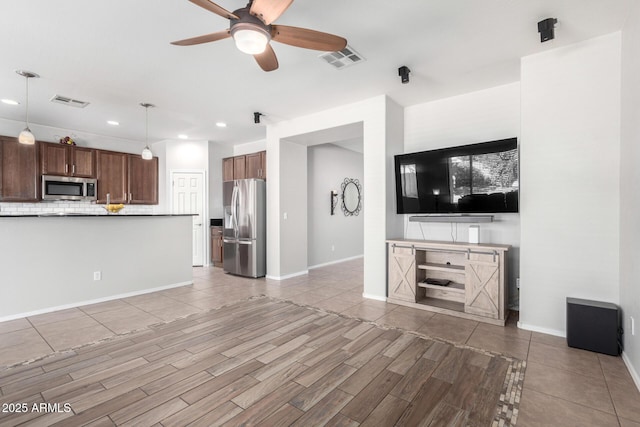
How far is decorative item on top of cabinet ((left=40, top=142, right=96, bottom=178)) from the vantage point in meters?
5.62

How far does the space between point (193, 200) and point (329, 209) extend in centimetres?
312

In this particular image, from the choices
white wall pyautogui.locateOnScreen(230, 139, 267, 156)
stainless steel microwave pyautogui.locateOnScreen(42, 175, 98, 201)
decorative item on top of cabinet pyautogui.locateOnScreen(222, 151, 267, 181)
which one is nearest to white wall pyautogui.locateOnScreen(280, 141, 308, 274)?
decorative item on top of cabinet pyautogui.locateOnScreen(222, 151, 267, 181)

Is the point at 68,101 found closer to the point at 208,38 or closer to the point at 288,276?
the point at 208,38

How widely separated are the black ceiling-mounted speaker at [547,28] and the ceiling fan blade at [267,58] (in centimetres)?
224

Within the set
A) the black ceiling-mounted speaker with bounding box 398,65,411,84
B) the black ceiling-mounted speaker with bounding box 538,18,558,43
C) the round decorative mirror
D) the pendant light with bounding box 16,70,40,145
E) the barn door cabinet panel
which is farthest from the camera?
the round decorative mirror

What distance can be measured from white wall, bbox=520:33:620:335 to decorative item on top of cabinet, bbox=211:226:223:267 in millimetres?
5674

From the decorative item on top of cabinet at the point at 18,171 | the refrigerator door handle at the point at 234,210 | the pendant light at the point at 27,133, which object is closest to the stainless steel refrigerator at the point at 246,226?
the refrigerator door handle at the point at 234,210

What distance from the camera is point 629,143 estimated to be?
2461 millimetres

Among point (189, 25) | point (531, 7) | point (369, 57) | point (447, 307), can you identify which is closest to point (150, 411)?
point (189, 25)

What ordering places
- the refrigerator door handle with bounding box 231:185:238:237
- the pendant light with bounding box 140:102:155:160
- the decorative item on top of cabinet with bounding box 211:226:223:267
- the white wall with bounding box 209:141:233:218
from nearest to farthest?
1. the pendant light with bounding box 140:102:155:160
2. the refrigerator door handle with bounding box 231:185:238:237
3. the decorative item on top of cabinet with bounding box 211:226:223:267
4. the white wall with bounding box 209:141:233:218

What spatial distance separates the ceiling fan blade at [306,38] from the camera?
2.17m

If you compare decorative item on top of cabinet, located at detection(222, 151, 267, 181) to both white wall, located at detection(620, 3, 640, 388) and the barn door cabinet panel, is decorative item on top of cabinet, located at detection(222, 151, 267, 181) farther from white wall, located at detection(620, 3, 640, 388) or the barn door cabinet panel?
white wall, located at detection(620, 3, 640, 388)

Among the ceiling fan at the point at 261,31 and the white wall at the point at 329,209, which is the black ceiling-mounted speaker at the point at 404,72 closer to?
the ceiling fan at the point at 261,31

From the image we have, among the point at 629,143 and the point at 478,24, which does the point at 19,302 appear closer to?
the point at 478,24
